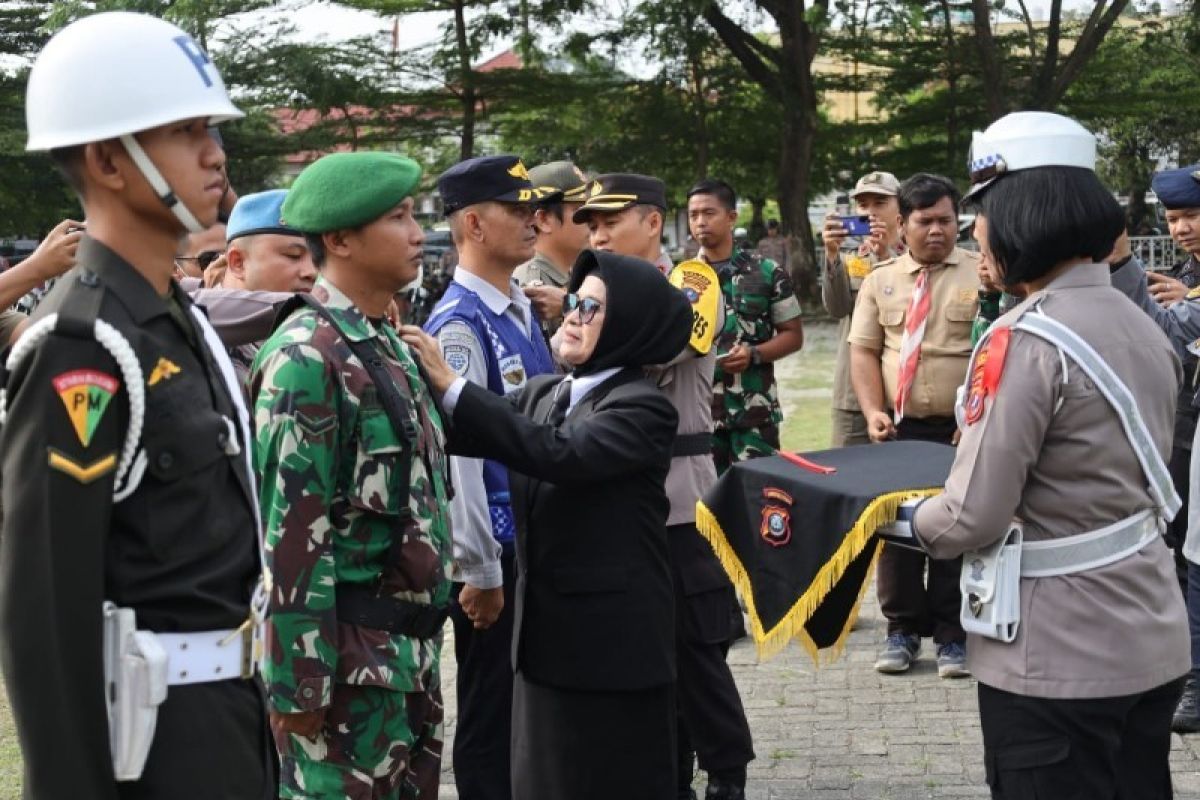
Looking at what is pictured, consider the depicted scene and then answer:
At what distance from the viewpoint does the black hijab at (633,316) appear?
4.01 meters

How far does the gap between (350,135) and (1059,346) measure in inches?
1052

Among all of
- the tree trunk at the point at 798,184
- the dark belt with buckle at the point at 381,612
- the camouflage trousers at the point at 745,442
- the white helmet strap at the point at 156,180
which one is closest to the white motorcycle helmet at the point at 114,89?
the white helmet strap at the point at 156,180

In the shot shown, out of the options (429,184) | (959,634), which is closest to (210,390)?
(959,634)

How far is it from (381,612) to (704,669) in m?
2.02

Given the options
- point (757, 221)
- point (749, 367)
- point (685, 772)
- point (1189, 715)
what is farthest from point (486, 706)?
point (757, 221)

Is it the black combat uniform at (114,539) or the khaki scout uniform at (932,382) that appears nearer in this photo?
the black combat uniform at (114,539)

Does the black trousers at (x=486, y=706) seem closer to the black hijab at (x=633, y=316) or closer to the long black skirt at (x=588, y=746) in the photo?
the long black skirt at (x=588, y=746)

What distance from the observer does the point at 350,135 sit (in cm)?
2877

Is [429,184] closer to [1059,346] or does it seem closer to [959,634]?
[959,634]

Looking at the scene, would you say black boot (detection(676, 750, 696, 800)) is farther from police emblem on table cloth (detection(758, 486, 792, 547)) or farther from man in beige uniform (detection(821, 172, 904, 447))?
man in beige uniform (detection(821, 172, 904, 447))

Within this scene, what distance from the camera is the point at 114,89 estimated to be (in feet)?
7.82

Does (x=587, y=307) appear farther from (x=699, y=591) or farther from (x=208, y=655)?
(x=208, y=655)

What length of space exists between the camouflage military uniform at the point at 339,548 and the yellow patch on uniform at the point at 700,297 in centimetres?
194

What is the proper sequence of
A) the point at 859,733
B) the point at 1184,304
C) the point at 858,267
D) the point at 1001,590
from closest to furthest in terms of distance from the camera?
the point at 1001,590
the point at 1184,304
the point at 859,733
the point at 858,267
